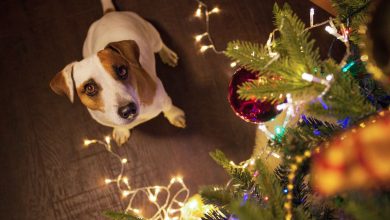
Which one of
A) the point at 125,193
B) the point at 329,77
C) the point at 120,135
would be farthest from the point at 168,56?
the point at 329,77

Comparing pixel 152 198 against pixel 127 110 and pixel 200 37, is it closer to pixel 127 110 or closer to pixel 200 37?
pixel 127 110

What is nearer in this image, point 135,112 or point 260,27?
point 135,112

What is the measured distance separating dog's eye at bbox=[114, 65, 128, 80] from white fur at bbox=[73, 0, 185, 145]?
0.13 ft

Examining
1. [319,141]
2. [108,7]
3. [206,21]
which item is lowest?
[206,21]

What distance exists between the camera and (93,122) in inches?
98.6

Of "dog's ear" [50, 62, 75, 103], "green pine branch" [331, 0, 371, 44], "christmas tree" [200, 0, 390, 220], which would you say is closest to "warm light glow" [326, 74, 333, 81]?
"christmas tree" [200, 0, 390, 220]

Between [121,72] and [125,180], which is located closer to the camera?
[121,72]

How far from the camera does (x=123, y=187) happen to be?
95.7 inches

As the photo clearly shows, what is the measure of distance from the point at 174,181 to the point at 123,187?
346 millimetres

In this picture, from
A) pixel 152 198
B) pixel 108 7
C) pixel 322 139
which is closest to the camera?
pixel 322 139

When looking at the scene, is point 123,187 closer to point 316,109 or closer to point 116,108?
point 116,108

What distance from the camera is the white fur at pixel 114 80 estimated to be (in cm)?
177

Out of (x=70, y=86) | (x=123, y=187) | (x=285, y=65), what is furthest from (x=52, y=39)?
(x=285, y=65)

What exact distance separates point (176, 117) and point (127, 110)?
650 millimetres
